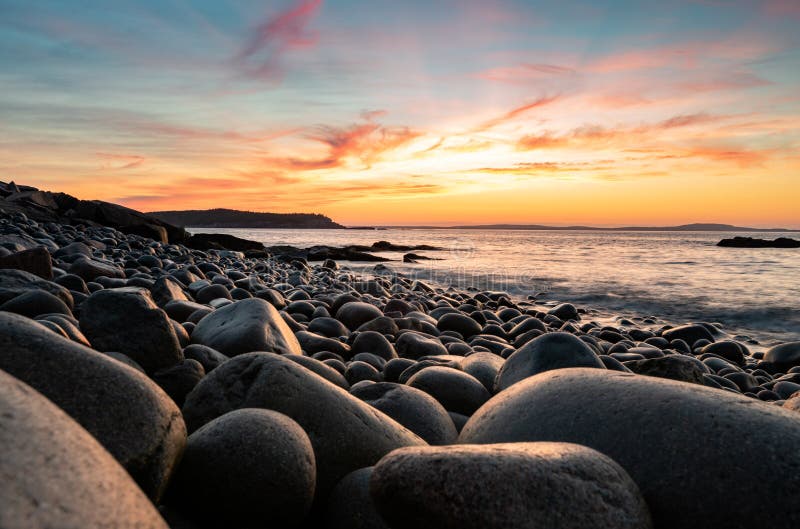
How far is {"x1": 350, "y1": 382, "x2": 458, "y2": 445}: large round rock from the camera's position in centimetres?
279

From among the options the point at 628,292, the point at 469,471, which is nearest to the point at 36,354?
the point at 469,471

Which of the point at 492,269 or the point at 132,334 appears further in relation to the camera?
the point at 492,269

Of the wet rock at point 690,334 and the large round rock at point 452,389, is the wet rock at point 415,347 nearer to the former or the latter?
the large round rock at point 452,389

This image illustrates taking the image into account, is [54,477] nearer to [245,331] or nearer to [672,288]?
[245,331]

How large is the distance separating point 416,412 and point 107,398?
5.13ft

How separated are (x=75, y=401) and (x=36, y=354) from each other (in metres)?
0.26

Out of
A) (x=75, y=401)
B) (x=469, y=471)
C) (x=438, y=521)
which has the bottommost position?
(x=438, y=521)

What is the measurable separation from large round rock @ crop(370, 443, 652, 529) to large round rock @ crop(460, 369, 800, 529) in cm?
24

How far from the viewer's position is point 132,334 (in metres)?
3.17

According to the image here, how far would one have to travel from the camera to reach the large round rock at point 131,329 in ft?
10.3

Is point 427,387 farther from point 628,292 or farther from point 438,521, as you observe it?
point 628,292

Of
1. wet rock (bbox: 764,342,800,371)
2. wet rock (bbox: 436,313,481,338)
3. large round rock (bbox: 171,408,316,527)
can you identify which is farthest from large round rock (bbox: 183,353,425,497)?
wet rock (bbox: 764,342,800,371)

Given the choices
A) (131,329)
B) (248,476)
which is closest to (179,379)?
(131,329)

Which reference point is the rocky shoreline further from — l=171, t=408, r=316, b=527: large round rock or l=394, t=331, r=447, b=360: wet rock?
l=394, t=331, r=447, b=360: wet rock
